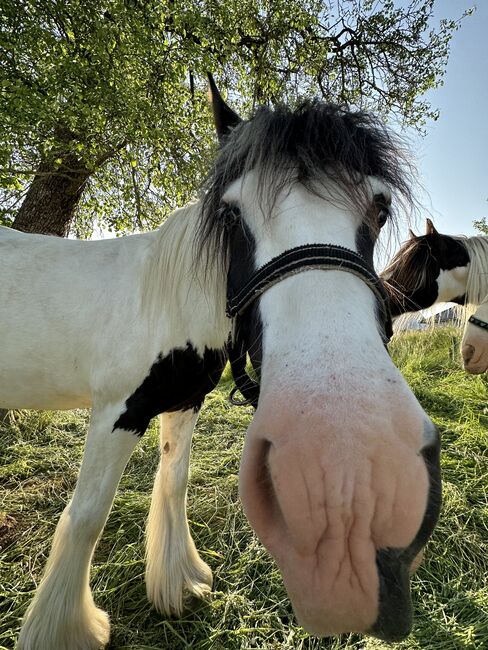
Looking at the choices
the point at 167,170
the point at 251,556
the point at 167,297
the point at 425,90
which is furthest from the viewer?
the point at 425,90

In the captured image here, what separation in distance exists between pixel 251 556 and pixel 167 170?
13.5ft

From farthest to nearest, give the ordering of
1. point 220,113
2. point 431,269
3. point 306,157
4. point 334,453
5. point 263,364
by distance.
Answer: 1. point 431,269
2. point 220,113
3. point 306,157
4. point 263,364
5. point 334,453

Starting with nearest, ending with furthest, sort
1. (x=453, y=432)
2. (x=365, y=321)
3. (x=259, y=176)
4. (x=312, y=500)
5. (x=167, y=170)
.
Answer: (x=312, y=500) < (x=365, y=321) < (x=259, y=176) < (x=453, y=432) < (x=167, y=170)

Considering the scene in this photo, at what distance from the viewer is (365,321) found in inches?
33.3

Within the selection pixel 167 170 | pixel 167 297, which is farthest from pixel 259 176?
pixel 167 170

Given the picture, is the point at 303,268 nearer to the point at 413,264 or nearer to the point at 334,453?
the point at 334,453

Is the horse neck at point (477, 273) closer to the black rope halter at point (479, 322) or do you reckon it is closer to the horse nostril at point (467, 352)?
the black rope halter at point (479, 322)

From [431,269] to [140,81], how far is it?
11.8 ft

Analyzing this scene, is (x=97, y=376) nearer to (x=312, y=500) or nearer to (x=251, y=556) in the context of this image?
(x=312, y=500)

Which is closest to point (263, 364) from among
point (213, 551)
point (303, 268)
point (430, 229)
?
point (303, 268)

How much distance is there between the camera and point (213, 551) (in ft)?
7.16

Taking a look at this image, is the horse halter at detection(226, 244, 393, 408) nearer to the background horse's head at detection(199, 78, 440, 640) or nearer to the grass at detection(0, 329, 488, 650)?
the background horse's head at detection(199, 78, 440, 640)

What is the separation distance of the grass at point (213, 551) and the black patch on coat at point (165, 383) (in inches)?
39.7

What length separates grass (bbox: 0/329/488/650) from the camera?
1642 millimetres
